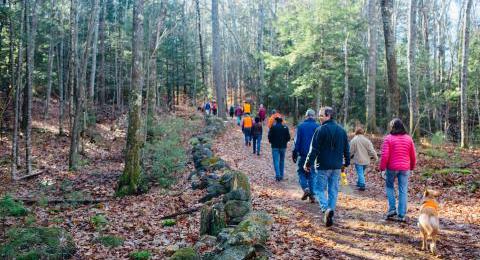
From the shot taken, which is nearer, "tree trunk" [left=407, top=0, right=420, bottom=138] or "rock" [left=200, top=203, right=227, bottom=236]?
"rock" [left=200, top=203, right=227, bottom=236]

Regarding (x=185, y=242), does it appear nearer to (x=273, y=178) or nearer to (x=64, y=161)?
(x=273, y=178)

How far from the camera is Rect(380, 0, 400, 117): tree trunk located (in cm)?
1395

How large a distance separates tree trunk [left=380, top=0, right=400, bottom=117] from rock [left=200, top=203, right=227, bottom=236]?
379 inches

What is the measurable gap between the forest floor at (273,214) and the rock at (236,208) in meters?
0.65

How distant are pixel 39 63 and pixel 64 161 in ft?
40.6

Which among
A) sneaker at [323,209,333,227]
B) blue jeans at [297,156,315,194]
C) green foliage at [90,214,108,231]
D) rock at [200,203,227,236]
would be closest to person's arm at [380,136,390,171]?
sneaker at [323,209,333,227]

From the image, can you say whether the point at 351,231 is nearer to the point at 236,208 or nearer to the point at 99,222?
the point at 236,208

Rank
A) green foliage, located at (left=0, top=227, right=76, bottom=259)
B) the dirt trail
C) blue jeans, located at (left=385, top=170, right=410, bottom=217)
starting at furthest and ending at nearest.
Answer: blue jeans, located at (left=385, top=170, right=410, bottom=217) → green foliage, located at (left=0, top=227, right=76, bottom=259) → the dirt trail

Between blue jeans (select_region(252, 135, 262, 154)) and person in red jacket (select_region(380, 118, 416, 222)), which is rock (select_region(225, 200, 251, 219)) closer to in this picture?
person in red jacket (select_region(380, 118, 416, 222))

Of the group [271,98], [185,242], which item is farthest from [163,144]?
[271,98]

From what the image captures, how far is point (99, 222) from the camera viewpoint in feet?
28.9

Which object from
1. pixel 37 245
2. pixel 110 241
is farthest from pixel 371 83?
pixel 37 245

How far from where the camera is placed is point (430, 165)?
1283 centimetres

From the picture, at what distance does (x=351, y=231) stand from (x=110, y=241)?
4490mm
